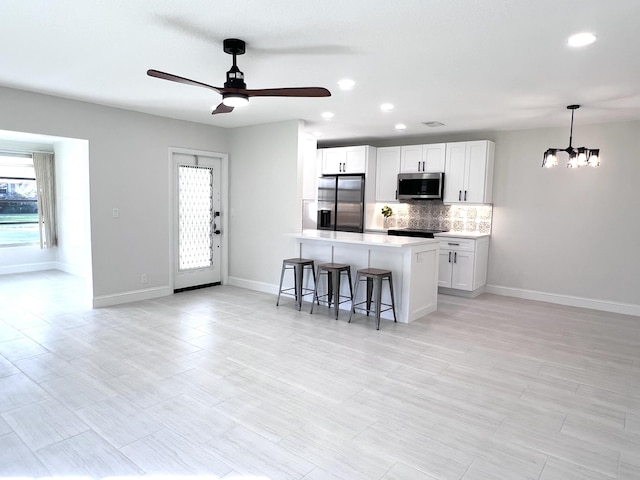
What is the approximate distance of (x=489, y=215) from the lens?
22.0 ft

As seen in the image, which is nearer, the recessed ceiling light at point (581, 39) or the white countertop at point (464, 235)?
the recessed ceiling light at point (581, 39)

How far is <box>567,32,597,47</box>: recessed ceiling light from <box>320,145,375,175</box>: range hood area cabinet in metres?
4.50

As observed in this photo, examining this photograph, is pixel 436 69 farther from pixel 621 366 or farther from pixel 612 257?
pixel 612 257

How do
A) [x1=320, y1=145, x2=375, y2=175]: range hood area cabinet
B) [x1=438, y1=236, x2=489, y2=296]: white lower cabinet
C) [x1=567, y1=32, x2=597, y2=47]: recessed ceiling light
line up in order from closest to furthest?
[x1=567, y1=32, x2=597, y2=47]: recessed ceiling light < [x1=438, y1=236, x2=489, y2=296]: white lower cabinet < [x1=320, y1=145, x2=375, y2=175]: range hood area cabinet

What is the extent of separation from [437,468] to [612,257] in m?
4.94

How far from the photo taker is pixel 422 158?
6.95m

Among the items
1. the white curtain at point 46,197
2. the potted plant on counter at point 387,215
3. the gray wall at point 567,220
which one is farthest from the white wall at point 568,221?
the white curtain at point 46,197

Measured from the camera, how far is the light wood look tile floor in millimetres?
2307

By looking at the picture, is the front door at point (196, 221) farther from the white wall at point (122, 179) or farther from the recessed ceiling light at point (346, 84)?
the recessed ceiling light at point (346, 84)

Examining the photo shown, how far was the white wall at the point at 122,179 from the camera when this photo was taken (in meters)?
4.83

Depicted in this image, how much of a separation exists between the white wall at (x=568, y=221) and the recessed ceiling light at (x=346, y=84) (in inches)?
137

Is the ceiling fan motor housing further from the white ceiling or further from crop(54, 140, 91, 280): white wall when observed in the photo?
crop(54, 140, 91, 280): white wall

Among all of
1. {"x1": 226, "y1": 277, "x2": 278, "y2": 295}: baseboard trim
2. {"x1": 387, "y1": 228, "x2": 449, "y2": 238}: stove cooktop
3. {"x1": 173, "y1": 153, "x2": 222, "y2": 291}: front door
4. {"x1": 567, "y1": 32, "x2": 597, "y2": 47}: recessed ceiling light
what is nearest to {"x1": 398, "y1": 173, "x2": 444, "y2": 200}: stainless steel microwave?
{"x1": 387, "y1": 228, "x2": 449, "y2": 238}: stove cooktop

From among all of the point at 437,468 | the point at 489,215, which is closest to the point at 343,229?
the point at 489,215
